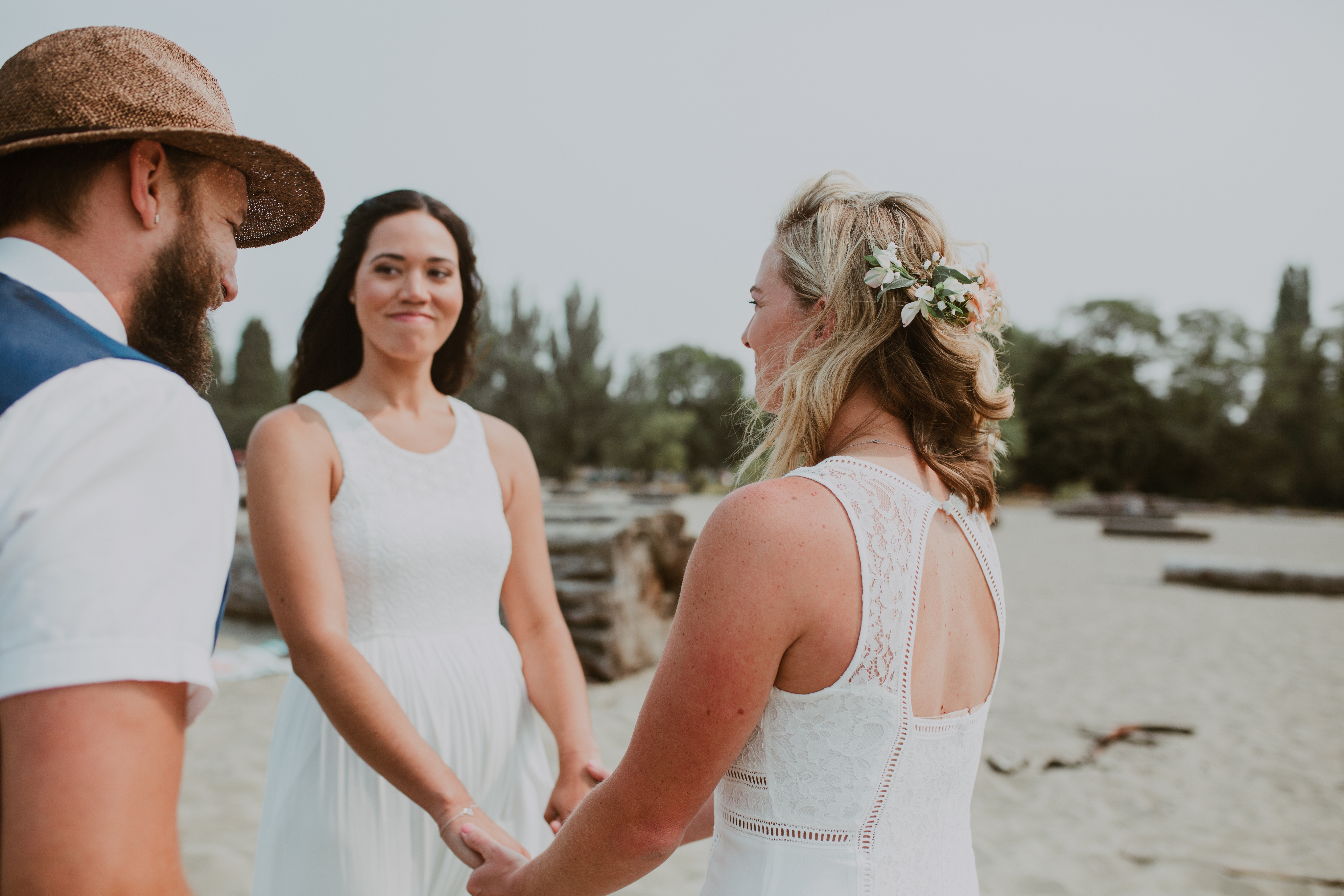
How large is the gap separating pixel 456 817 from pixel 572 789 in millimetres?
435

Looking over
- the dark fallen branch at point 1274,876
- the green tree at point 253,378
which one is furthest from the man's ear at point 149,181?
the green tree at point 253,378

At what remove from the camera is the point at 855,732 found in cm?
136

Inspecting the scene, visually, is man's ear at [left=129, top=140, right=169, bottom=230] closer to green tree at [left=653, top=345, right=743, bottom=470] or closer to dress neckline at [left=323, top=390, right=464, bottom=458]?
dress neckline at [left=323, top=390, right=464, bottom=458]

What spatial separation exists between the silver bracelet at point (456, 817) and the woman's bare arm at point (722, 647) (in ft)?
1.88

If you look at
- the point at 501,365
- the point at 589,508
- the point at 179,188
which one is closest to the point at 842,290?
the point at 179,188

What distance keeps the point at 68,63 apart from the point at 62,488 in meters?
0.59

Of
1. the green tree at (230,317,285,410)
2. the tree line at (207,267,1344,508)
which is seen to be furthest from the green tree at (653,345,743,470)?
the green tree at (230,317,285,410)

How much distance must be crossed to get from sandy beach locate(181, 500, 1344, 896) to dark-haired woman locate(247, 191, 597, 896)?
1914 mm

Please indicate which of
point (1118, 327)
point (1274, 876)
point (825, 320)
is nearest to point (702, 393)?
point (1118, 327)

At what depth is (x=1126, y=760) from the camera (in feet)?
18.3

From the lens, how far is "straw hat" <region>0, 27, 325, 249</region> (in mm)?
989

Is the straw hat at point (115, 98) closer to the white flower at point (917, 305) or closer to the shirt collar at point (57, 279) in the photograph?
the shirt collar at point (57, 279)

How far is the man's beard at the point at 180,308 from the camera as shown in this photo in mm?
1064

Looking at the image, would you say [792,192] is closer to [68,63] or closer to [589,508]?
[68,63]
